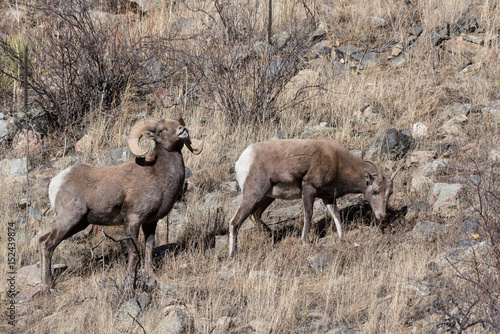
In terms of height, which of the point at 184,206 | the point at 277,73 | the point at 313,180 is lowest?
the point at 184,206

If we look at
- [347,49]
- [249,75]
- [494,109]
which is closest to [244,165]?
[249,75]

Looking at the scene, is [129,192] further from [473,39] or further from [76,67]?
[473,39]

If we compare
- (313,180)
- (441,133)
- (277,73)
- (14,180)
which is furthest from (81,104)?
(441,133)

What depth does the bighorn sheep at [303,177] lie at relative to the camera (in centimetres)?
761

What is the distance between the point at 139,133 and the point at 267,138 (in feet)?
12.5

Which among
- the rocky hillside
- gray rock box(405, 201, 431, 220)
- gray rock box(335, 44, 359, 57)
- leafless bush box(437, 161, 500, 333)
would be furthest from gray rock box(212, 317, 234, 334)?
gray rock box(335, 44, 359, 57)

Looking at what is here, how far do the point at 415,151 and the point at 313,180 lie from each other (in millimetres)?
2763

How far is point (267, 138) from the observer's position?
34.8 ft

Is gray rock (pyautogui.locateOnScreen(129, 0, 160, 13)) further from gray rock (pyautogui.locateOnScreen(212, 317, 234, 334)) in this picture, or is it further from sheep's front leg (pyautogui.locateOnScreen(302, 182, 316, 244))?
gray rock (pyautogui.locateOnScreen(212, 317, 234, 334))

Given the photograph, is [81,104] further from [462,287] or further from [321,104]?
[462,287]

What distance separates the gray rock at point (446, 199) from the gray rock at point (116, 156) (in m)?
4.66

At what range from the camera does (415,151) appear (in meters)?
9.95

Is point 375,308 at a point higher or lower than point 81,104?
lower

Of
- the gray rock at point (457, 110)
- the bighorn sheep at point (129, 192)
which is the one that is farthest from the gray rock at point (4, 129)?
the gray rock at point (457, 110)
